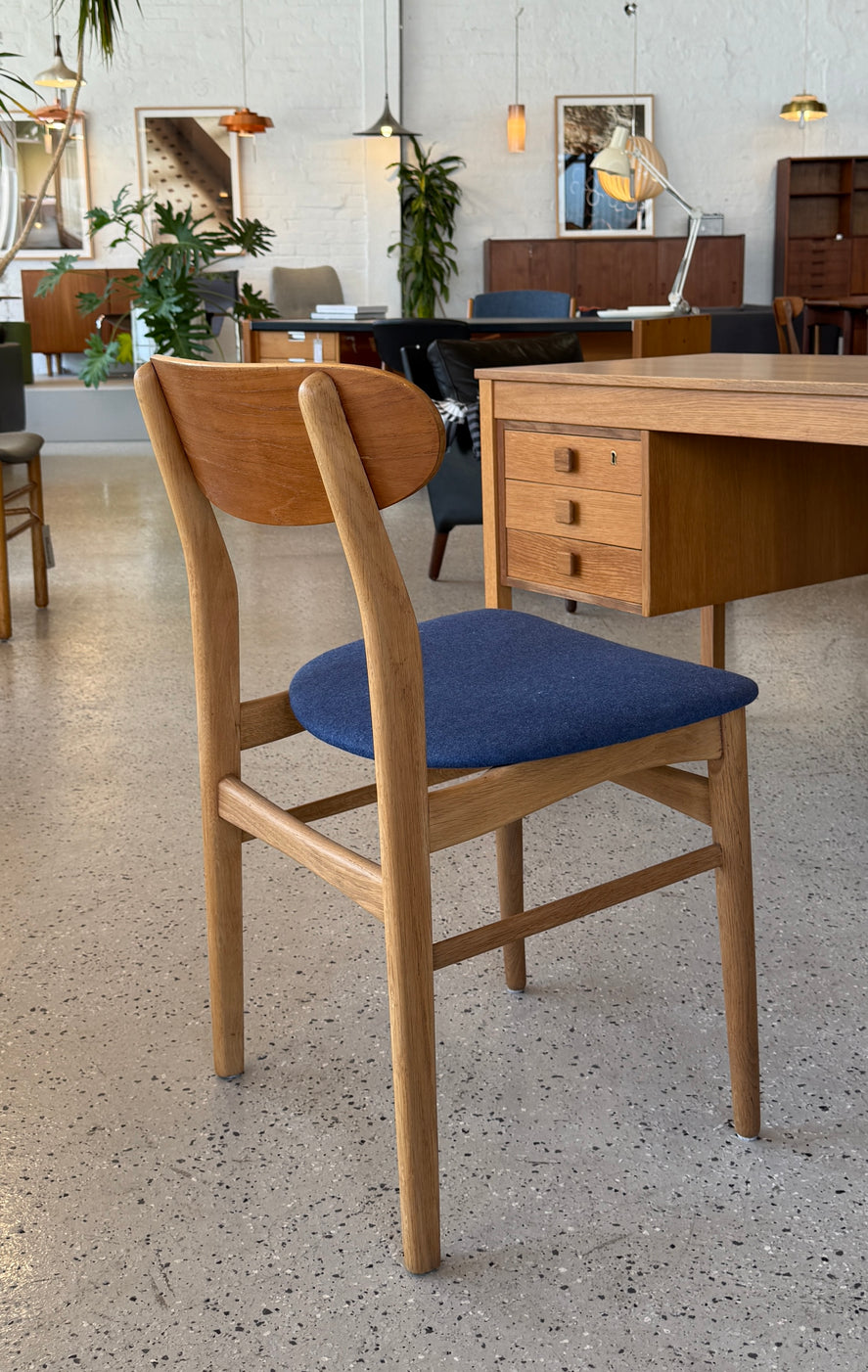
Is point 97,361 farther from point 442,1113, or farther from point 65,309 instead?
point 442,1113

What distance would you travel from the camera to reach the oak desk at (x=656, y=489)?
5.54 feet

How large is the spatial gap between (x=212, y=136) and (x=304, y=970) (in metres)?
9.06

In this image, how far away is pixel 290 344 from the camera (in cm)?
633

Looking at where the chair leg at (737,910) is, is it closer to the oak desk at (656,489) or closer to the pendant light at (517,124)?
the oak desk at (656,489)

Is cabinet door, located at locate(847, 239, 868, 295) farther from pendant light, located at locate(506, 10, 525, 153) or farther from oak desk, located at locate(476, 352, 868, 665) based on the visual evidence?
oak desk, located at locate(476, 352, 868, 665)

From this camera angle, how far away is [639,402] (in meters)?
1.66

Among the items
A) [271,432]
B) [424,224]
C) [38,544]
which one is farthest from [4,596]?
[424,224]

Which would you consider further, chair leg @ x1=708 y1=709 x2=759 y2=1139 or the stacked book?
the stacked book

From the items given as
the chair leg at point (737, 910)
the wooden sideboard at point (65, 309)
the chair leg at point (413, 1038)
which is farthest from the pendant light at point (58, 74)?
the chair leg at point (413, 1038)

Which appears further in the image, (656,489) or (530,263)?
(530,263)

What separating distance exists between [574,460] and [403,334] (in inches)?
128

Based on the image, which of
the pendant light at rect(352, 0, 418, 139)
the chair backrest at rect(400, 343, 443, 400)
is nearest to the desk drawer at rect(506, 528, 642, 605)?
the chair backrest at rect(400, 343, 443, 400)

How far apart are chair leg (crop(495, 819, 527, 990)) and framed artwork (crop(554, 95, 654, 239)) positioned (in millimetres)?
8925

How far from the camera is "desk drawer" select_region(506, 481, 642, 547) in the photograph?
1.75m
